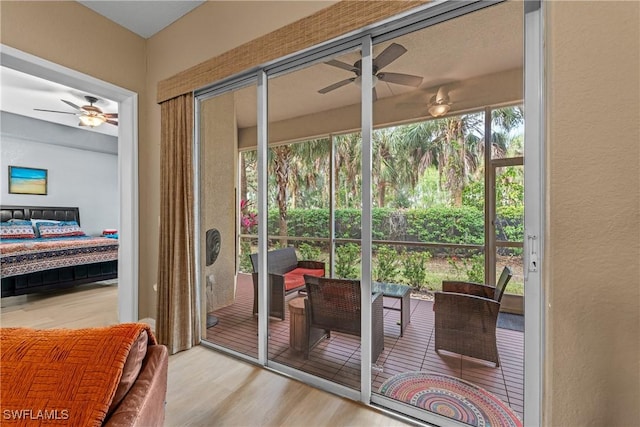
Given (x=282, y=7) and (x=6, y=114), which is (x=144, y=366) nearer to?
(x=282, y=7)

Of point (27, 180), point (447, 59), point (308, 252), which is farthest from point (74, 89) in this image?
point (447, 59)

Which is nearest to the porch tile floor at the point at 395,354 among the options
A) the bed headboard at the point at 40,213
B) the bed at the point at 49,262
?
the bed at the point at 49,262

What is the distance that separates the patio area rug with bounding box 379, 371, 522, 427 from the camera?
1505mm

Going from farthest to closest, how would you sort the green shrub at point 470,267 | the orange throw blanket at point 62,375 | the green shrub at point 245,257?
the green shrub at point 245,257
the green shrub at point 470,267
the orange throw blanket at point 62,375

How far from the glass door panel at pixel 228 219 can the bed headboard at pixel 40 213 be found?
5436 mm

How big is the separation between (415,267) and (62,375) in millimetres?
1630

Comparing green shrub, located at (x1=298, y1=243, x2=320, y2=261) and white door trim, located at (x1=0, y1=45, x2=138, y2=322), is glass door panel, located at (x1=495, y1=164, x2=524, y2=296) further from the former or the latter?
white door trim, located at (x1=0, y1=45, x2=138, y2=322)

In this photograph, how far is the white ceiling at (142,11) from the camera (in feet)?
7.97

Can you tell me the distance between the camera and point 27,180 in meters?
5.59

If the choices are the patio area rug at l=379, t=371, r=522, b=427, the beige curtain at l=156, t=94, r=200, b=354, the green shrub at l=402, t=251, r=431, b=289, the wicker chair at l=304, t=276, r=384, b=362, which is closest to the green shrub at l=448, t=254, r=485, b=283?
the green shrub at l=402, t=251, r=431, b=289

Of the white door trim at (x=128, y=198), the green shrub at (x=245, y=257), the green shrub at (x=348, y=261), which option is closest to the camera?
the green shrub at (x=348, y=261)

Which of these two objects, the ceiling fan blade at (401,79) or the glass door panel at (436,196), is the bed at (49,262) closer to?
the glass door panel at (436,196)

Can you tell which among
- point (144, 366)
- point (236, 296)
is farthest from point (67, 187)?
point (144, 366)

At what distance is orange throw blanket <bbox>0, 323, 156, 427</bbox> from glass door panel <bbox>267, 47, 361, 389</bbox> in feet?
4.18
